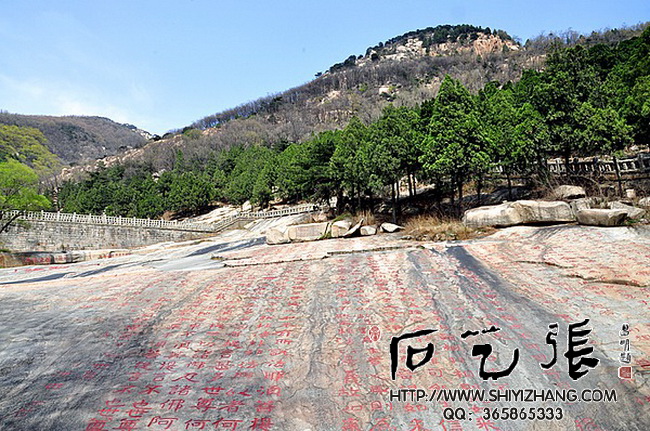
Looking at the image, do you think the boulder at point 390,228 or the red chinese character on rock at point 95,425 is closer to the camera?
the red chinese character on rock at point 95,425

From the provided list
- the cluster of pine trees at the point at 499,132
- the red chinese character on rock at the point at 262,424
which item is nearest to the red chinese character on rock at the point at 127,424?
the red chinese character on rock at the point at 262,424

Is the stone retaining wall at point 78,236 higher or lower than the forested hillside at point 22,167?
lower

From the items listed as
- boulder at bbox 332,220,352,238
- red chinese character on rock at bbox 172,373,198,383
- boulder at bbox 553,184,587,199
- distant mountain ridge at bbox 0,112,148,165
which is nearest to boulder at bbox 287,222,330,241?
boulder at bbox 332,220,352,238

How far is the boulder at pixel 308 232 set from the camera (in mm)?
16094

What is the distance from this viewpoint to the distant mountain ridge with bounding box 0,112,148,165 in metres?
129

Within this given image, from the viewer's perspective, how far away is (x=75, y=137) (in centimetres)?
14138

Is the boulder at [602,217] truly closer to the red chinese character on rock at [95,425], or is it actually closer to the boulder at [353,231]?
the boulder at [353,231]

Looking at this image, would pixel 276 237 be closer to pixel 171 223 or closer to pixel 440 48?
pixel 171 223

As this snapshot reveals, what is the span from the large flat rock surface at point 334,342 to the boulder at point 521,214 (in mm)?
2000

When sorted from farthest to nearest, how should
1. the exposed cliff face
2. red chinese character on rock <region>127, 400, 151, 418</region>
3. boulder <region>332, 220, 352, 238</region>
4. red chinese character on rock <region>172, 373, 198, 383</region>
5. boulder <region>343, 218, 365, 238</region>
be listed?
the exposed cliff face < boulder <region>332, 220, 352, 238</region> < boulder <region>343, 218, 365, 238</region> < red chinese character on rock <region>172, 373, 198, 383</region> < red chinese character on rock <region>127, 400, 151, 418</region>

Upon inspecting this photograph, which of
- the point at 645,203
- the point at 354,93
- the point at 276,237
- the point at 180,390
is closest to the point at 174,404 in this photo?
the point at 180,390

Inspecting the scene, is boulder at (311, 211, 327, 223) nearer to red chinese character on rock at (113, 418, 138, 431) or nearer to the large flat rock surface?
the large flat rock surface

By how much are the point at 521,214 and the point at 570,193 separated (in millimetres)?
3283

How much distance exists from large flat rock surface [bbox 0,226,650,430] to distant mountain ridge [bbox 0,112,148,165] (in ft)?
416
